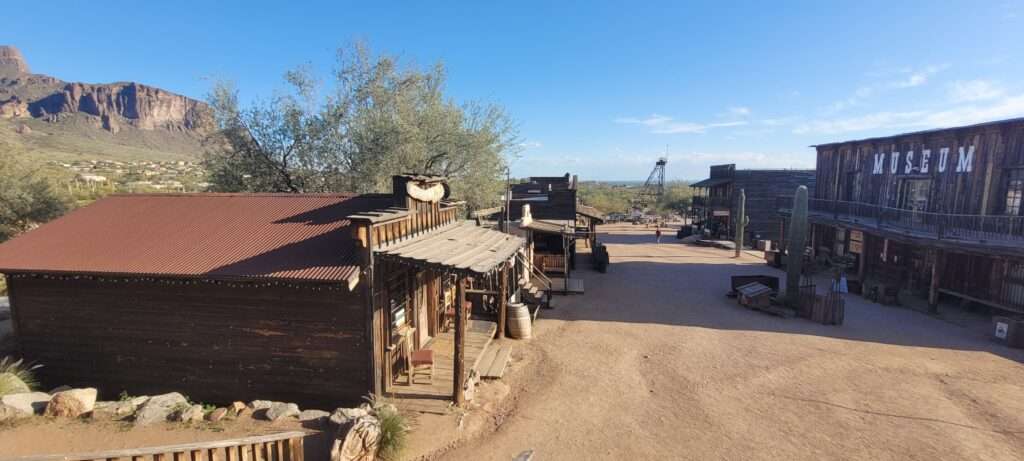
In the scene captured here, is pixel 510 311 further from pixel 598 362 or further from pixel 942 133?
pixel 942 133

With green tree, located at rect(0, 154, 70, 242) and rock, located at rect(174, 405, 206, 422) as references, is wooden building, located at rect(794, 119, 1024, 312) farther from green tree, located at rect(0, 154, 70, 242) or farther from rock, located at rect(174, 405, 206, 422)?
green tree, located at rect(0, 154, 70, 242)

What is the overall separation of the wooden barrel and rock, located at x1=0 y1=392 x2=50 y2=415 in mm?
9174

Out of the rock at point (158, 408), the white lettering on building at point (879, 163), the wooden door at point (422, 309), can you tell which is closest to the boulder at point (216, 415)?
the rock at point (158, 408)

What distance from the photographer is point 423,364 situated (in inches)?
366

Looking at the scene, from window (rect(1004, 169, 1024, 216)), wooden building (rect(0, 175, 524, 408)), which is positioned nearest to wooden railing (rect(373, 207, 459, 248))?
wooden building (rect(0, 175, 524, 408))

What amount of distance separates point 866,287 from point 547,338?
14.8 meters

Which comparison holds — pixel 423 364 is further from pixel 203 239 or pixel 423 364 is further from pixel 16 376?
pixel 16 376

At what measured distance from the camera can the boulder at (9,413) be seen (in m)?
7.15

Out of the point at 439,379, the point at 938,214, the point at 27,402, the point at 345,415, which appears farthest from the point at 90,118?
the point at 938,214

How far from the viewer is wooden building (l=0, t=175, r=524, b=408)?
8062 mm

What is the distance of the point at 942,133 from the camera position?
712 inches

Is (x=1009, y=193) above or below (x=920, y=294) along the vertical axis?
above

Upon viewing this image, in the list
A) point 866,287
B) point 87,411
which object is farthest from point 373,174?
point 866,287

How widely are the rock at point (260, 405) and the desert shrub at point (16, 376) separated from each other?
3998mm
